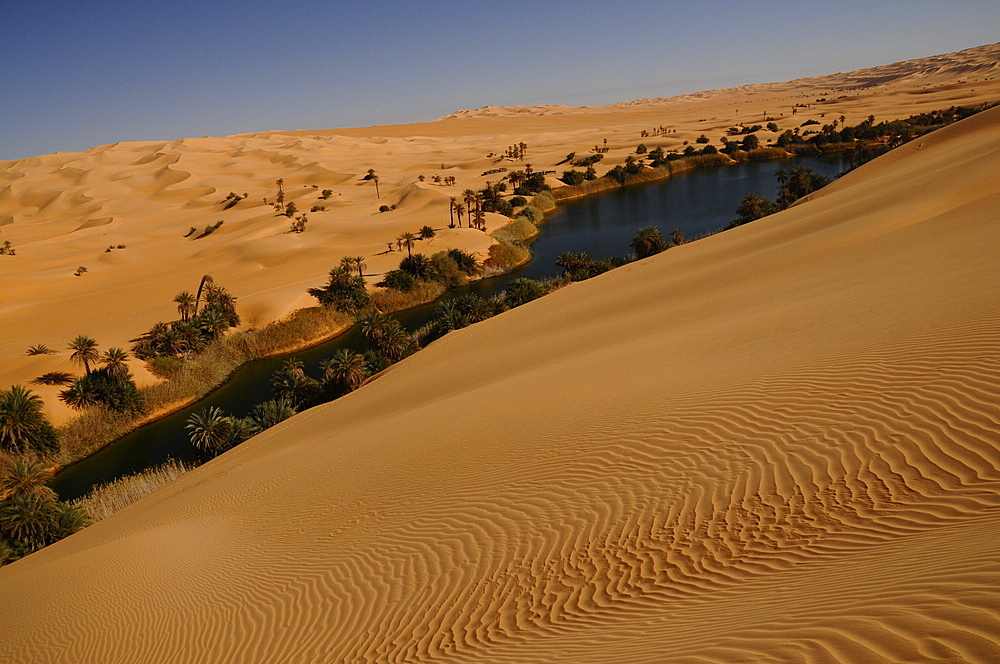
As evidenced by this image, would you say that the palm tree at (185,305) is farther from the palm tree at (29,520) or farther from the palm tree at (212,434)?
the palm tree at (29,520)

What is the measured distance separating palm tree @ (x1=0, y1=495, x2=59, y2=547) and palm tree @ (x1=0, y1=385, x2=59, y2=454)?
697 cm

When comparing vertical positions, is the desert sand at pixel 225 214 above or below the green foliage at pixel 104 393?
above

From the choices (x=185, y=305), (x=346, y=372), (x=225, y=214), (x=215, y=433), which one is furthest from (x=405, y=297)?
(x=225, y=214)

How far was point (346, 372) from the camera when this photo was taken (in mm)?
22328

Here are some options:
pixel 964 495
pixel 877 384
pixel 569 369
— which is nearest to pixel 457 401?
pixel 569 369

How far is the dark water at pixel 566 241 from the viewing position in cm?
2200

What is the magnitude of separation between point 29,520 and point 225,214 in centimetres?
→ 6021

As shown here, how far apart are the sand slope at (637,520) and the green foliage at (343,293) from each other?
20805 mm

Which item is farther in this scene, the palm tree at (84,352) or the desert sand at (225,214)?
the desert sand at (225,214)

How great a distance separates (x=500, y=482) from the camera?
8.34 metres

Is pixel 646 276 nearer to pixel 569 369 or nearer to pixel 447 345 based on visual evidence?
pixel 447 345

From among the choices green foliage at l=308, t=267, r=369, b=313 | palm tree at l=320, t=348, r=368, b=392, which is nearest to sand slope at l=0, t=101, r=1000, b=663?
palm tree at l=320, t=348, r=368, b=392

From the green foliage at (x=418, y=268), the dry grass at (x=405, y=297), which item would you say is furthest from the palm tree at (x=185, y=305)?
the green foliage at (x=418, y=268)

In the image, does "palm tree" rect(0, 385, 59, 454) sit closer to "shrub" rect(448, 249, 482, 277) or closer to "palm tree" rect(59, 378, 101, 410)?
"palm tree" rect(59, 378, 101, 410)
